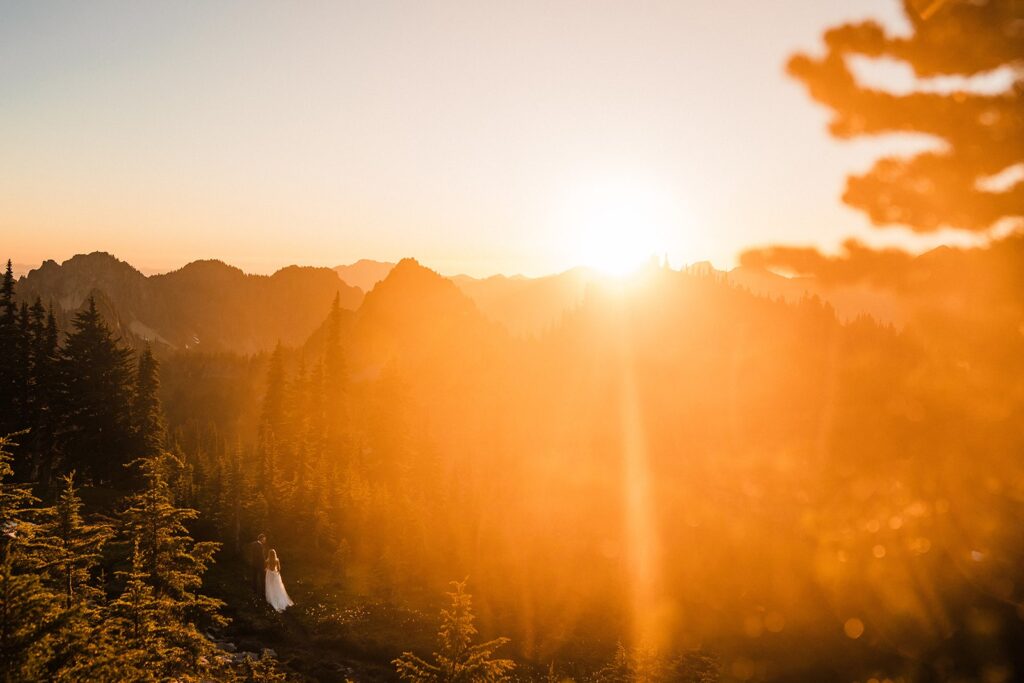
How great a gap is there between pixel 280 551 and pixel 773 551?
158 feet

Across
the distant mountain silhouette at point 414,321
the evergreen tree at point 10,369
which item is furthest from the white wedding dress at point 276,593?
the distant mountain silhouette at point 414,321

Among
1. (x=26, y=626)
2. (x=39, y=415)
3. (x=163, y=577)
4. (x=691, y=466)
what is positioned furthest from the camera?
(x=691, y=466)

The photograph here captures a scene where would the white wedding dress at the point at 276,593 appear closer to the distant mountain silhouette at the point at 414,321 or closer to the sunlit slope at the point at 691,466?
the sunlit slope at the point at 691,466

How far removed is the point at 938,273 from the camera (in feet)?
25.4

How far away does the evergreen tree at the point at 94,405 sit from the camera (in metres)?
46.7

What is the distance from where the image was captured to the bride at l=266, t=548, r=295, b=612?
41594mm

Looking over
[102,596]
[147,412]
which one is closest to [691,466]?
[147,412]

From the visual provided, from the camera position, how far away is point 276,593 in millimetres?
41906

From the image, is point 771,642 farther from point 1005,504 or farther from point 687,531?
point 1005,504

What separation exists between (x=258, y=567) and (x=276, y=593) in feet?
9.97

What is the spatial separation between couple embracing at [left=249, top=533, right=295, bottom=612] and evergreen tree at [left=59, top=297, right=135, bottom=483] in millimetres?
12971

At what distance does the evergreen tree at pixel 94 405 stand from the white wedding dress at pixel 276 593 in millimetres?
15039

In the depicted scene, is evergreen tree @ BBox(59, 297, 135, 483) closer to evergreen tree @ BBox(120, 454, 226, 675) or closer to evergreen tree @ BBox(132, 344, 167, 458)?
evergreen tree @ BBox(132, 344, 167, 458)

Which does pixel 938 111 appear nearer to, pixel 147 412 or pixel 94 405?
pixel 94 405
